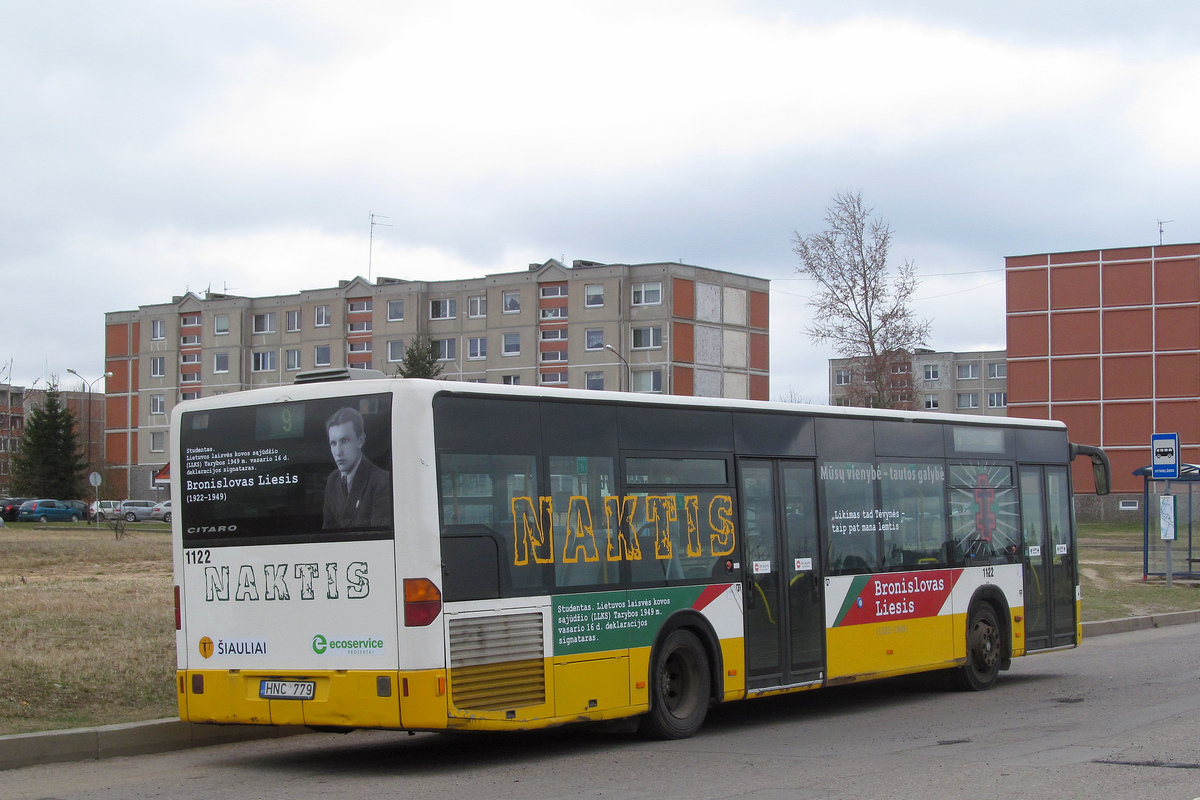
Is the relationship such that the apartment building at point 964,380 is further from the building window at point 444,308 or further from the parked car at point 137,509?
the parked car at point 137,509

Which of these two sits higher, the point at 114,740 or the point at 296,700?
the point at 296,700

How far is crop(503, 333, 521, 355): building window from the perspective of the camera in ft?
320

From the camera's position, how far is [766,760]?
955 cm

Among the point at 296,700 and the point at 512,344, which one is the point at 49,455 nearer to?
the point at 512,344

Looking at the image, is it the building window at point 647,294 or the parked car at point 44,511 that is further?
the building window at point 647,294

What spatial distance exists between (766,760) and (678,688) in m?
1.48

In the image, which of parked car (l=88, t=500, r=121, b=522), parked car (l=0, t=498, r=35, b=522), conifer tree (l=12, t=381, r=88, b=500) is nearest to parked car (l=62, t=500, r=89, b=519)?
parked car (l=88, t=500, r=121, b=522)

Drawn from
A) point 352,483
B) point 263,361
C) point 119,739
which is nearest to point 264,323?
point 263,361

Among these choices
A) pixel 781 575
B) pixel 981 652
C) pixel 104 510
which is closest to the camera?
pixel 781 575

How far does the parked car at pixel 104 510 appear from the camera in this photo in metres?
70.4

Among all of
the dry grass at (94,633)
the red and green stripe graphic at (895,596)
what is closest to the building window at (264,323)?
the dry grass at (94,633)

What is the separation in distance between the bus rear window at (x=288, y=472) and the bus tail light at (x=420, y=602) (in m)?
0.40

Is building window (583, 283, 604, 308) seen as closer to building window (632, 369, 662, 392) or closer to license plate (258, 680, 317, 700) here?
building window (632, 369, 662, 392)

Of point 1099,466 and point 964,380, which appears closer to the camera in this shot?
point 1099,466
